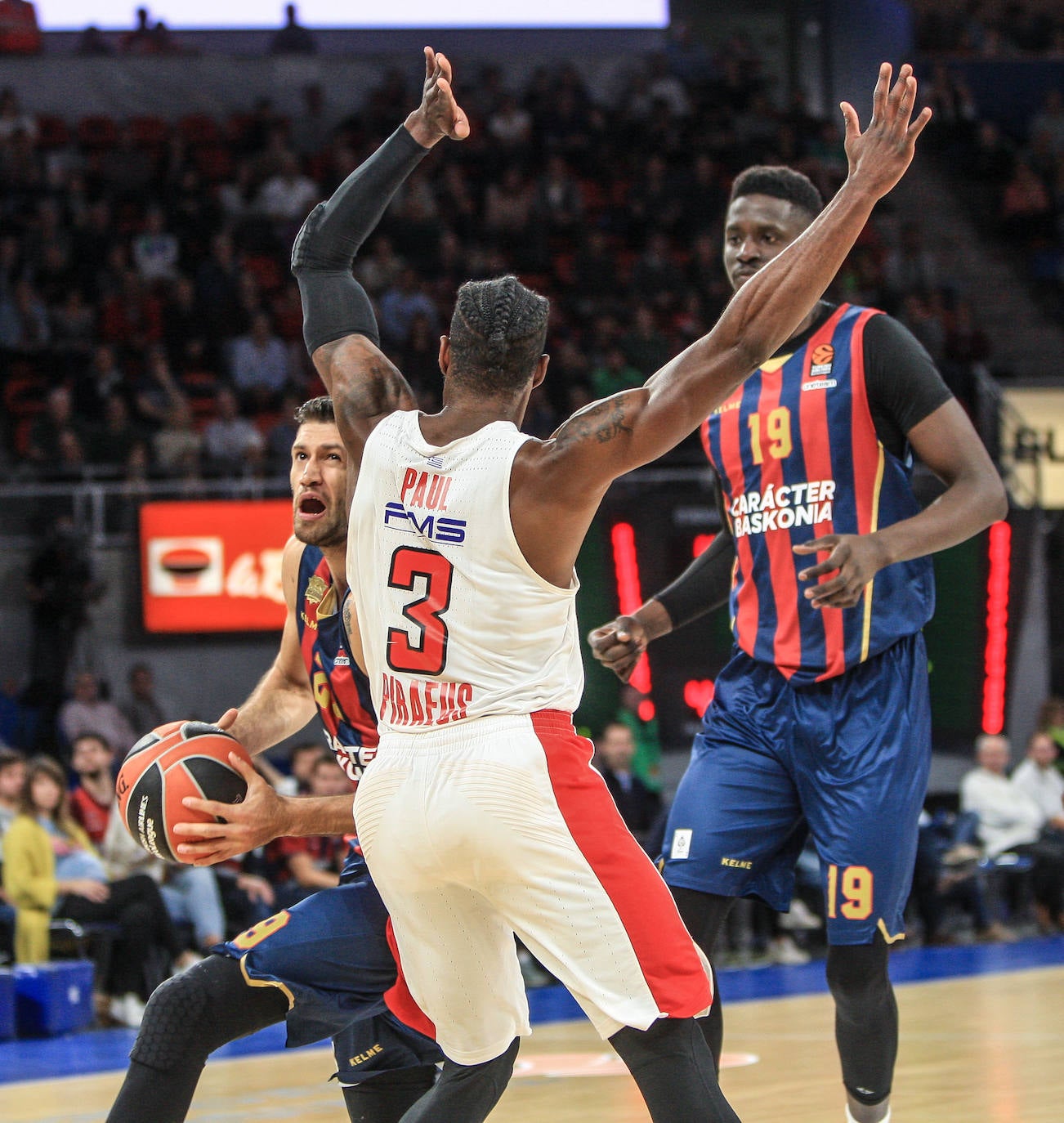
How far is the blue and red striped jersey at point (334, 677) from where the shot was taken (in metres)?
3.98

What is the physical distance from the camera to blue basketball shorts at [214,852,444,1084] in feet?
12.4

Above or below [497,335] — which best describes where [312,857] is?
below

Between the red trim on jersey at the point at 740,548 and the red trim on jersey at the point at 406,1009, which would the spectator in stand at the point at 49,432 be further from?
the red trim on jersey at the point at 406,1009

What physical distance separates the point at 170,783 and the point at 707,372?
144 centimetres

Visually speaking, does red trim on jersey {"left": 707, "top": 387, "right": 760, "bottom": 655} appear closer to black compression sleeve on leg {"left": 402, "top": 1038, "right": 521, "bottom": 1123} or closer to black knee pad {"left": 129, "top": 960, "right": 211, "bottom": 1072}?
black compression sleeve on leg {"left": 402, "top": 1038, "right": 521, "bottom": 1123}

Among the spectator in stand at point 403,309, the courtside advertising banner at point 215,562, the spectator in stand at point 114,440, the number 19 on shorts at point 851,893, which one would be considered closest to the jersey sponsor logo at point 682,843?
the number 19 on shorts at point 851,893

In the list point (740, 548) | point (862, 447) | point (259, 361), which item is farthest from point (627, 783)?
point (862, 447)

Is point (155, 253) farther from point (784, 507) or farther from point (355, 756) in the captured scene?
point (355, 756)

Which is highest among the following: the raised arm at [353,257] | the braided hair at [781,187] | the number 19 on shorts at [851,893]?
the braided hair at [781,187]

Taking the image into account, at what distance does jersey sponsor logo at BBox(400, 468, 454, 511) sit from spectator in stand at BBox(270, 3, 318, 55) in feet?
54.9

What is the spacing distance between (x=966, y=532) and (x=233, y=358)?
1115cm

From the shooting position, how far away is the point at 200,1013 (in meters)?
3.65

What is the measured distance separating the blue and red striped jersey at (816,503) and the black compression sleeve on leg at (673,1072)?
54.7 inches

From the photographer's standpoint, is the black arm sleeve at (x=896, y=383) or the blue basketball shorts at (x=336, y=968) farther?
the black arm sleeve at (x=896, y=383)
